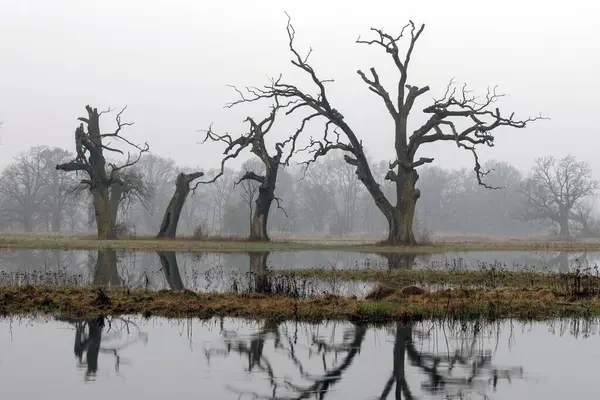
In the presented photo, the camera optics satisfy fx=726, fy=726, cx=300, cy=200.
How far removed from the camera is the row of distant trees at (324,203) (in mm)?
88375

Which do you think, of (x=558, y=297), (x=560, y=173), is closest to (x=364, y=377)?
(x=558, y=297)

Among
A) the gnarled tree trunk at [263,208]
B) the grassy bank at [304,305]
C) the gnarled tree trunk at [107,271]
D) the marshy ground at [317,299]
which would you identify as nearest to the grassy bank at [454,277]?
the marshy ground at [317,299]

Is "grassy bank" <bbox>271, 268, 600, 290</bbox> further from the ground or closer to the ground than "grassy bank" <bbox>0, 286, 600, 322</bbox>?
further from the ground

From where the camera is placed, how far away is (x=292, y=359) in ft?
31.5

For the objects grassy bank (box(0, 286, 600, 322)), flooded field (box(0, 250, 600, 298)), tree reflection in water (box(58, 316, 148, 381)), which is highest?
flooded field (box(0, 250, 600, 298))

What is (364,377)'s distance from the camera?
A: 8594mm

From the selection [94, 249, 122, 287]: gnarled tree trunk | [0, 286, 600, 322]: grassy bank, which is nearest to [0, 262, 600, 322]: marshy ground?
[0, 286, 600, 322]: grassy bank

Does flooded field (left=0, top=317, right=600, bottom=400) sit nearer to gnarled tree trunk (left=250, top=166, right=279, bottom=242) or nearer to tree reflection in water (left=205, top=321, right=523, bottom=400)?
tree reflection in water (left=205, top=321, right=523, bottom=400)

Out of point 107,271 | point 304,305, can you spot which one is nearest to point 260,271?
point 107,271

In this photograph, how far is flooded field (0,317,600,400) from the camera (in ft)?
26.2

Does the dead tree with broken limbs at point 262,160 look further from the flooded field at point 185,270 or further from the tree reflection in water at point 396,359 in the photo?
the tree reflection in water at point 396,359

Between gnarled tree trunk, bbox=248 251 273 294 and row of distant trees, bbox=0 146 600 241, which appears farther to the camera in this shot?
→ row of distant trees, bbox=0 146 600 241

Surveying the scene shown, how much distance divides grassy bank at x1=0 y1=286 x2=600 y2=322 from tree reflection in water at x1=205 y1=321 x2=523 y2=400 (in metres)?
0.79

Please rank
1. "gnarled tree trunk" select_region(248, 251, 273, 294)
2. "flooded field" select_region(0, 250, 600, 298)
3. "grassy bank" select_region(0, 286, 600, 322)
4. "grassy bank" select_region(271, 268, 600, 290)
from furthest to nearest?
"grassy bank" select_region(271, 268, 600, 290) → "flooded field" select_region(0, 250, 600, 298) → "gnarled tree trunk" select_region(248, 251, 273, 294) → "grassy bank" select_region(0, 286, 600, 322)
